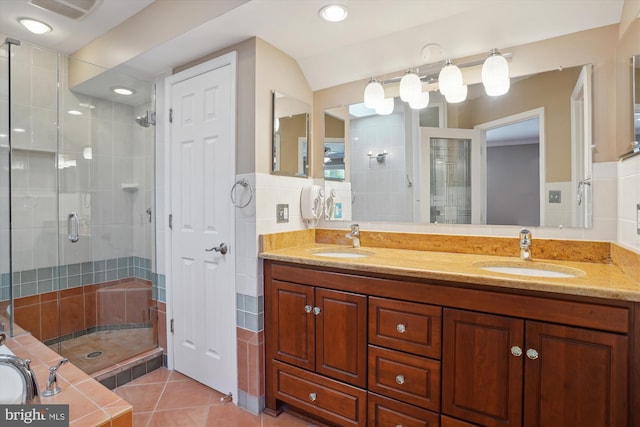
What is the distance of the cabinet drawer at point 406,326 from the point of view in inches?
54.8

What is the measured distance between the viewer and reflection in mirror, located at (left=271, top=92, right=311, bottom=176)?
6.80 ft

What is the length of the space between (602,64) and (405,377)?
69.8 inches

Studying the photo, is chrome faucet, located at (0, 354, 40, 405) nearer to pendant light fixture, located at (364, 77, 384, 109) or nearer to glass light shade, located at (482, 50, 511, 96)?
pendant light fixture, located at (364, 77, 384, 109)

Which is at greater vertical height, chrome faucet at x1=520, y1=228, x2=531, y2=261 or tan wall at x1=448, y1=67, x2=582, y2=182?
tan wall at x1=448, y1=67, x2=582, y2=182

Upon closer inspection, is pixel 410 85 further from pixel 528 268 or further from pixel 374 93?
pixel 528 268

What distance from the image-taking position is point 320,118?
2.40 meters

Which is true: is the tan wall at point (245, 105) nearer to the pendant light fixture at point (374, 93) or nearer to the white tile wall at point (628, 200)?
the pendant light fixture at point (374, 93)

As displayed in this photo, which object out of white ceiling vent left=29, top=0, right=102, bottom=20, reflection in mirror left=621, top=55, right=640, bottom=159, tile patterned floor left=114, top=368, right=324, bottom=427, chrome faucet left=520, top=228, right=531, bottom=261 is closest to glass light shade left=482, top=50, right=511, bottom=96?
reflection in mirror left=621, top=55, right=640, bottom=159

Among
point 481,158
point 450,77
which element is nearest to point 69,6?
point 450,77

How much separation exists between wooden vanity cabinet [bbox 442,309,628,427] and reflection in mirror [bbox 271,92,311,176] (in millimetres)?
1318

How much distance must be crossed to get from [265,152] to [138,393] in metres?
1.79

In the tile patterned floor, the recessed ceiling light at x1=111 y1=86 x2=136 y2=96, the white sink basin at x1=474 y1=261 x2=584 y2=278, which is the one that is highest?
the recessed ceiling light at x1=111 y1=86 x2=136 y2=96

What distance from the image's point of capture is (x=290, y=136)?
220cm

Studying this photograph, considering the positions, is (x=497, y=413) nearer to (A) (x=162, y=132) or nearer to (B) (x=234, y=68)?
(B) (x=234, y=68)
